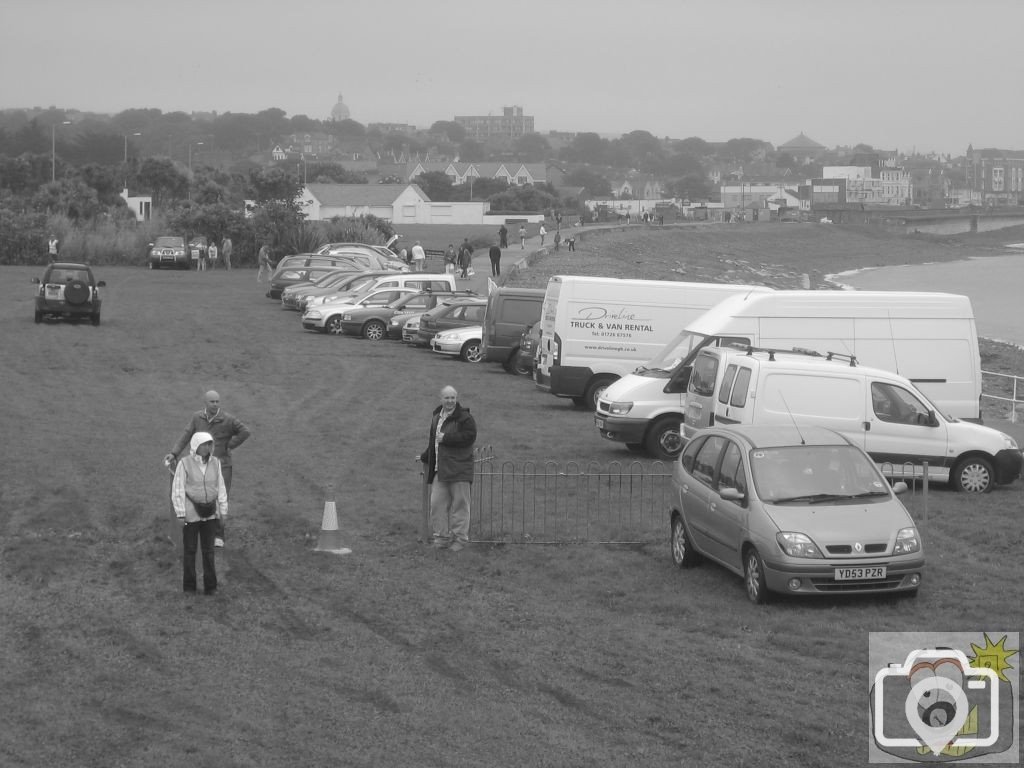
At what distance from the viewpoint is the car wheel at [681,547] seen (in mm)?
13031

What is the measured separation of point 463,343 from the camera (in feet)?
105

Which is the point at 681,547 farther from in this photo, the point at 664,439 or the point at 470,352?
the point at 470,352

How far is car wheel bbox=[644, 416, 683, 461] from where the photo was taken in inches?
758

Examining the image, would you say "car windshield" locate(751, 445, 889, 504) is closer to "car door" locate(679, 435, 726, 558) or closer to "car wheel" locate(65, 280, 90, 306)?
"car door" locate(679, 435, 726, 558)

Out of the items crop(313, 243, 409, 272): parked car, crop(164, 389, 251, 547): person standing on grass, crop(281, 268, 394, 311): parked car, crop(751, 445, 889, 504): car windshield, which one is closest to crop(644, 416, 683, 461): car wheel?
crop(751, 445, 889, 504): car windshield

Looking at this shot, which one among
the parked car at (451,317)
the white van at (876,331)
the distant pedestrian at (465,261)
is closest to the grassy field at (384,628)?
the white van at (876,331)

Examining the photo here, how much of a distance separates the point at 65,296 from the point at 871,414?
25584mm

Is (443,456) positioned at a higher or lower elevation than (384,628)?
higher

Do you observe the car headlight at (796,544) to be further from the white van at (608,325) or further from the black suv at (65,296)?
the black suv at (65,296)

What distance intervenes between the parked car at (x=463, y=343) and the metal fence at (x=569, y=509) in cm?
1469

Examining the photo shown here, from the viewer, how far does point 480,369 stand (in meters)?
30.5

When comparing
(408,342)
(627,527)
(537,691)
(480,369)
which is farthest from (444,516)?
(408,342)

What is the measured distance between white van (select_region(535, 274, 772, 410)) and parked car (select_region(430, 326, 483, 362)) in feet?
26.1

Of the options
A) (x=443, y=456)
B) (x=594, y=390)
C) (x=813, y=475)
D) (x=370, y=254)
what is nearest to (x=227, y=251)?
(x=370, y=254)
